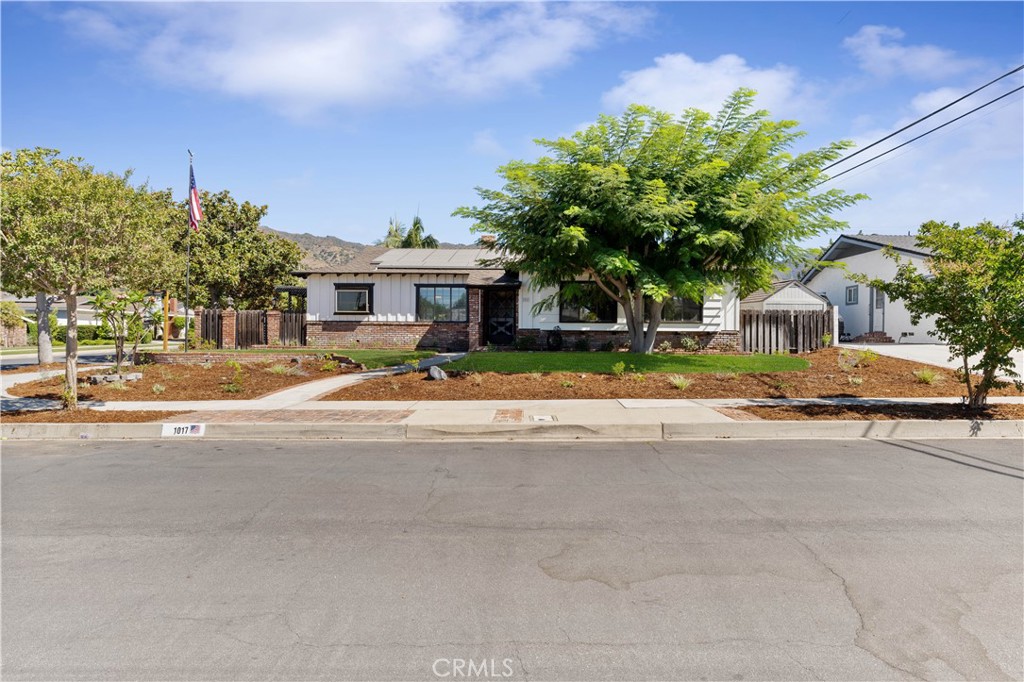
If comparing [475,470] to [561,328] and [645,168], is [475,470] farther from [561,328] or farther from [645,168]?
[561,328]

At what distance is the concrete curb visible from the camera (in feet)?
30.1

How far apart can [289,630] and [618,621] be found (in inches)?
76.4

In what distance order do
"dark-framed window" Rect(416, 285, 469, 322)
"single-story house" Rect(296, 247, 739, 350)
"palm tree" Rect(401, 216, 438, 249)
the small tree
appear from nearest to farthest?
1. the small tree
2. "single-story house" Rect(296, 247, 739, 350)
3. "dark-framed window" Rect(416, 285, 469, 322)
4. "palm tree" Rect(401, 216, 438, 249)

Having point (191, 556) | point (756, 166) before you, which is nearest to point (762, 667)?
point (191, 556)

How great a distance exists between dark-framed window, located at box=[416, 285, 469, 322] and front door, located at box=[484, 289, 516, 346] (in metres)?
1.05

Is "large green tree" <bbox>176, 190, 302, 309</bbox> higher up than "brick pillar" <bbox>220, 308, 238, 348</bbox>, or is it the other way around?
"large green tree" <bbox>176, 190, 302, 309</bbox>

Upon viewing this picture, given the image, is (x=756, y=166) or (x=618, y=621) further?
(x=756, y=166)

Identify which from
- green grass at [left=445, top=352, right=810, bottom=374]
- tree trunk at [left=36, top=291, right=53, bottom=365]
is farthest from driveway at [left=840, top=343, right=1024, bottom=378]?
tree trunk at [left=36, top=291, right=53, bottom=365]

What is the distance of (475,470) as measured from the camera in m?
7.00

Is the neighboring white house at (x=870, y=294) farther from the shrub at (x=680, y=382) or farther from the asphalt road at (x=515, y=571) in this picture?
the asphalt road at (x=515, y=571)

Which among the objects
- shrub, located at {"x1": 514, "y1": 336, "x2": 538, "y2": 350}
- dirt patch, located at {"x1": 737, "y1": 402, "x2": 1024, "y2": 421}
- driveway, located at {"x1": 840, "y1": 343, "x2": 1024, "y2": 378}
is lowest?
dirt patch, located at {"x1": 737, "y1": 402, "x2": 1024, "y2": 421}

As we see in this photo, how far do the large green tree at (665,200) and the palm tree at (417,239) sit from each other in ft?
100

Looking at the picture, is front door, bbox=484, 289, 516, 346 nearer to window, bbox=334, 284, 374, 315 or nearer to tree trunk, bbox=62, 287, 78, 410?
window, bbox=334, 284, 374, 315
